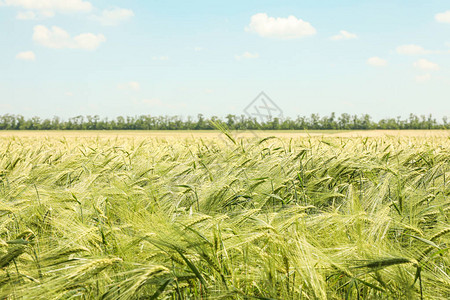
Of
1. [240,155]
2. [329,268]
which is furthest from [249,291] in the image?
[240,155]

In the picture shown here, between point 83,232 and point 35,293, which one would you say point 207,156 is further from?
point 35,293

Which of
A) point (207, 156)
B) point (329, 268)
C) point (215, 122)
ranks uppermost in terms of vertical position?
point (215, 122)

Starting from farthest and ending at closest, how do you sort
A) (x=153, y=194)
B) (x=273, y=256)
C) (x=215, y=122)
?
(x=215, y=122), (x=153, y=194), (x=273, y=256)

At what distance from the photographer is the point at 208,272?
1448 millimetres

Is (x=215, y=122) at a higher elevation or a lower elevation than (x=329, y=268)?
higher

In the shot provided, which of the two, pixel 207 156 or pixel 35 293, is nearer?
pixel 35 293

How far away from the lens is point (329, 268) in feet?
4.37

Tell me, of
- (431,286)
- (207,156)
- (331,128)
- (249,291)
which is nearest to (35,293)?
(249,291)

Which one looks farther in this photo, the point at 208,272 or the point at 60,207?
the point at 60,207

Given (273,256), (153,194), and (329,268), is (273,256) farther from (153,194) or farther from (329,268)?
(153,194)

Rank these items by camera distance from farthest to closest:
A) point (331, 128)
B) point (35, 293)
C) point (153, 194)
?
point (331, 128), point (153, 194), point (35, 293)

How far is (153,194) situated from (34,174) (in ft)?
5.94

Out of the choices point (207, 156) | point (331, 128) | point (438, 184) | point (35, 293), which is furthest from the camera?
point (331, 128)

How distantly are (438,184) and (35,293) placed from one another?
3.21 meters
